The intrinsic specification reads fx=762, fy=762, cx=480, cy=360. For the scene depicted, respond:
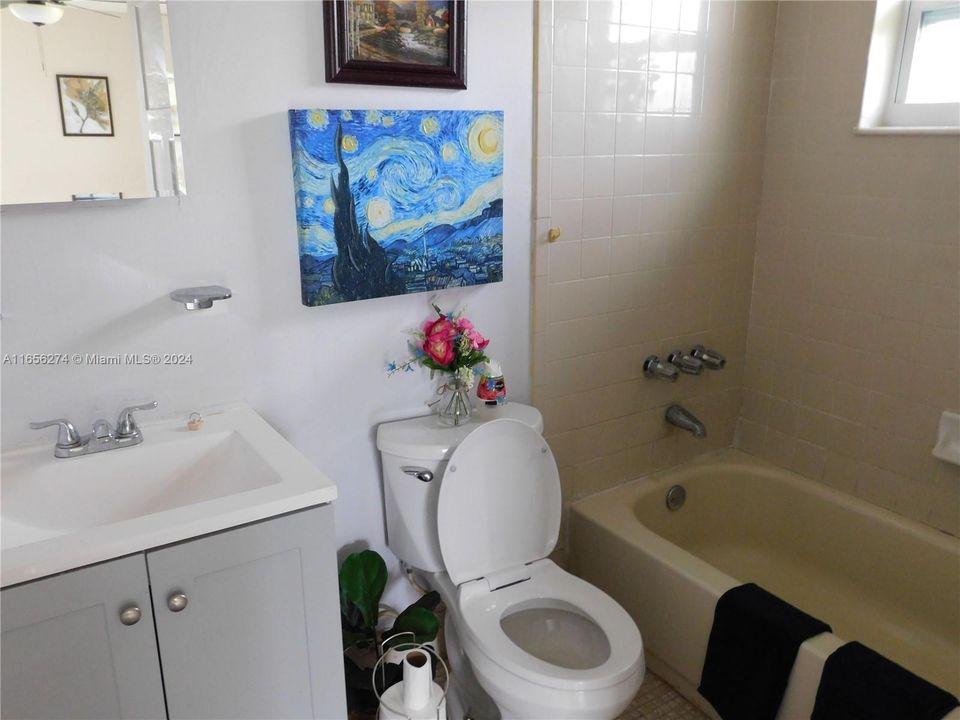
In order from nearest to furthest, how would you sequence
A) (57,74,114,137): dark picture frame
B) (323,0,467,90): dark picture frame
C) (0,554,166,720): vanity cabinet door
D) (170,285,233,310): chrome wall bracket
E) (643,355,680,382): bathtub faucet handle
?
1. (0,554,166,720): vanity cabinet door
2. (57,74,114,137): dark picture frame
3. (170,285,233,310): chrome wall bracket
4. (323,0,467,90): dark picture frame
5. (643,355,680,382): bathtub faucet handle

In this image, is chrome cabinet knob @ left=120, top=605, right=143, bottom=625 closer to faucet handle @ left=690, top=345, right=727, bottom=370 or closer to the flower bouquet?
the flower bouquet

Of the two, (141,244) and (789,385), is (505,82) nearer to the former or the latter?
(141,244)

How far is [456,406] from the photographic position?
1.93 m

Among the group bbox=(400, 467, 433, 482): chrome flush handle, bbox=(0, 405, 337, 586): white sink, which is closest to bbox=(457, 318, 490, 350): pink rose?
bbox=(400, 467, 433, 482): chrome flush handle

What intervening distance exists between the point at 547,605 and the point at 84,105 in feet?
4.93

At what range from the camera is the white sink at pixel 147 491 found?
1180mm

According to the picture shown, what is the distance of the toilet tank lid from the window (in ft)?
4.39

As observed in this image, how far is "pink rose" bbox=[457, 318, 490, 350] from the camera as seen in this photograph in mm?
1909

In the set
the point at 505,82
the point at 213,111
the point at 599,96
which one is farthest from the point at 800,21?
the point at 213,111

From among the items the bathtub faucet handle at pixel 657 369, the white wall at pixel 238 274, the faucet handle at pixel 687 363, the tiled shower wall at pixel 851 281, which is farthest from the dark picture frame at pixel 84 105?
the tiled shower wall at pixel 851 281

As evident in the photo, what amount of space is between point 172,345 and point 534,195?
3.25ft

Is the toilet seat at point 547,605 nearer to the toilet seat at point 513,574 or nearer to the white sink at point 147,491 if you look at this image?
the toilet seat at point 513,574

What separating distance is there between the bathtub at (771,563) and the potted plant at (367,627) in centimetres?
61

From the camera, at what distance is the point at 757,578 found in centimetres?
248
